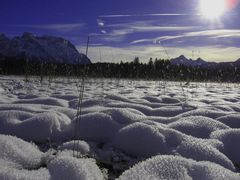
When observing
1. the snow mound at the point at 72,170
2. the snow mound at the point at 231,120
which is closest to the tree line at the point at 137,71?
the snow mound at the point at 231,120

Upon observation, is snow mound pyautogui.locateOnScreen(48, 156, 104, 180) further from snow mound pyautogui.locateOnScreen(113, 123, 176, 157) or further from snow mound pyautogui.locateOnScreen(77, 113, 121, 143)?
snow mound pyautogui.locateOnScreen(77, 113, 121, 143)

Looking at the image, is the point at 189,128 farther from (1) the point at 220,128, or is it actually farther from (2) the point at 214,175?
(2) the point at 214,175

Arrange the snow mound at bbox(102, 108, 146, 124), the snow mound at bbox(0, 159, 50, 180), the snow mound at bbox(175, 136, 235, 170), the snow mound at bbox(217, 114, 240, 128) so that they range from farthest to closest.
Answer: the snow mound at bbox(217, 114, 240, 128) → the snow mound at bbox(102, 108, 146, 124) → the snow mound at bbox(175, 136, 235, 170) → the snow mound at bbox(0, 159, 50, 180)

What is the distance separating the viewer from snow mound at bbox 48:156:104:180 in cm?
154

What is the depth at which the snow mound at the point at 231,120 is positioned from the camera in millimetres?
3061

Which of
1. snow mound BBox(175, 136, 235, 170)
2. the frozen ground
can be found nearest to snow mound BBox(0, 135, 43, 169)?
the frozen ground

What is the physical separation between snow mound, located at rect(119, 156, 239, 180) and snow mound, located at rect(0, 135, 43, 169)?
0.62 metres

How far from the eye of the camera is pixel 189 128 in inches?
106

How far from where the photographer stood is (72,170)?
1573 millimetres

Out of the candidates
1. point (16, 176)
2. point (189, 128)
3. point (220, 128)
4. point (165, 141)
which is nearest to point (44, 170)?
point (16, 176)

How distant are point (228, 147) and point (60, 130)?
4.41ft

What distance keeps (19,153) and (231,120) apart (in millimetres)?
2094

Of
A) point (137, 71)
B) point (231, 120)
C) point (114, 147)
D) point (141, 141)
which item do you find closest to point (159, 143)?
point (141, 141)

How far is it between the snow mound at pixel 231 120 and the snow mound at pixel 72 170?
181 centimetres
